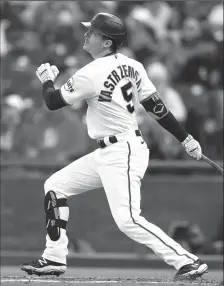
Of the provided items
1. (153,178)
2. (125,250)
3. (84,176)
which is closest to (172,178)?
(153,178)

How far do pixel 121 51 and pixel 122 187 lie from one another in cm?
427

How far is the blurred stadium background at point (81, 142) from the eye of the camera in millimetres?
9008

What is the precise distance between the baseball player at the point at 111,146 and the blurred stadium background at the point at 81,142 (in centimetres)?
326

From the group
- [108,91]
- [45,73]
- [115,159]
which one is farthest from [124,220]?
[45,73]

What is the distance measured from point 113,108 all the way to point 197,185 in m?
3.87

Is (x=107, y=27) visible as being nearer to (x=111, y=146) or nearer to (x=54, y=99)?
(x=54, y=99)

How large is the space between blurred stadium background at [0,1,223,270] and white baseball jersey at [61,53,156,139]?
3.41 metres

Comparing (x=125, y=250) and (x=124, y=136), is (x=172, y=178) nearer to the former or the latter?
(x=125, y=250)

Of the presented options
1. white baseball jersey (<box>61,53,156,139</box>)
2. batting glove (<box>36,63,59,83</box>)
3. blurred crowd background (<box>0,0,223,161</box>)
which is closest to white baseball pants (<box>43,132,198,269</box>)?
white baseball jersey (<box>61,53,156,139</box>)

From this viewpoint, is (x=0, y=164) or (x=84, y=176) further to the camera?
(x=0, y=164)

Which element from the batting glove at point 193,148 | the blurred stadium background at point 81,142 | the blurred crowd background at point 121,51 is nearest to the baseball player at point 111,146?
the batting glove at point 193,148

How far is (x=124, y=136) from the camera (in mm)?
5453

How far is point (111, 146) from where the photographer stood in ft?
17.8

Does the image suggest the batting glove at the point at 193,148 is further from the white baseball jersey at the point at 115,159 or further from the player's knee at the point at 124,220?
the player's knee at the point at 124,220
